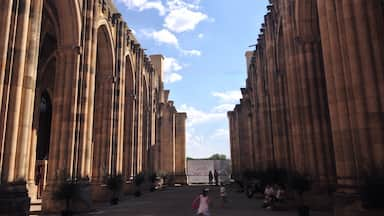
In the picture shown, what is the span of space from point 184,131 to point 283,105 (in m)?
36.0

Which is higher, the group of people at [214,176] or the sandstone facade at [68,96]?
the sandstone facade at [68,96]

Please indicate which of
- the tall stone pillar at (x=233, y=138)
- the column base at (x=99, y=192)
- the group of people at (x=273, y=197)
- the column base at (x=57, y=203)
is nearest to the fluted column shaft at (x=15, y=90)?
the column base at (x=57, y=203)

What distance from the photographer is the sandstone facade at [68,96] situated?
10875mm

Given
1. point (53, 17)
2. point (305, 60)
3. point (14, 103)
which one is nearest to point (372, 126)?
point (305, 60)

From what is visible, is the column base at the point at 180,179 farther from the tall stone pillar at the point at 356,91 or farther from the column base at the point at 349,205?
the column base at the point at 349,205

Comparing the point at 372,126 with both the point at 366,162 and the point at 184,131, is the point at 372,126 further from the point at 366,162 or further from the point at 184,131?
the point at 184,131

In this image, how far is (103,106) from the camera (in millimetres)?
23359

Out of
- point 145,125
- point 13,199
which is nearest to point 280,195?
point 13,199

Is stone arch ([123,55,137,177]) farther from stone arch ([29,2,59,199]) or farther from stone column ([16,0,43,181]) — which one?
stone column ([16,0,43,181])

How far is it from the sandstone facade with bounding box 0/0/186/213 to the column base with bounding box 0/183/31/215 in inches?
1.3

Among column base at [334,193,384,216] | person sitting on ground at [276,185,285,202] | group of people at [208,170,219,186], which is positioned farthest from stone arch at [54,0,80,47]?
group of people at [208,170,219,186]

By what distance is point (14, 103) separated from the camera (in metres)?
10.9

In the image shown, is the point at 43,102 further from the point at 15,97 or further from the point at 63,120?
the point at 15,97

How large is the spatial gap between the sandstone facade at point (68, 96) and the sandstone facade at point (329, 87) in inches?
426
